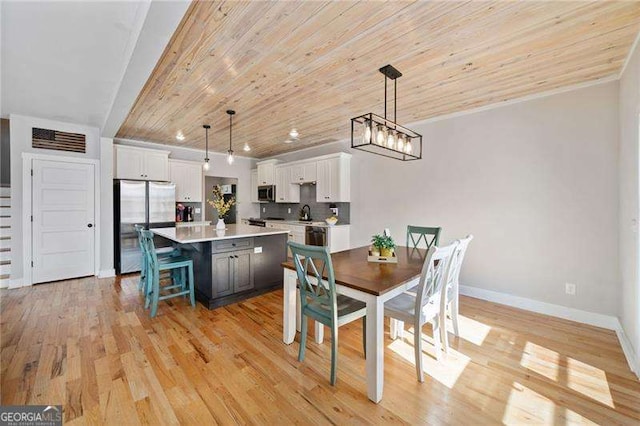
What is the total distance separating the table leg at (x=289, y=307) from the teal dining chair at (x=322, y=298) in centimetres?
24

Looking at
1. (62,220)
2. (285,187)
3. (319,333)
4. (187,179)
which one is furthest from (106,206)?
(319,333)

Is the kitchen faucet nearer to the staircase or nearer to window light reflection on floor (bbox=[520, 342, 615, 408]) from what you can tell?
window light reflection on floor (bbox=[520, 342, 615, 408])

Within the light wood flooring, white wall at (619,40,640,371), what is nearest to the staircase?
the light wood flooring

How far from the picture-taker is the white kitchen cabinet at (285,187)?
6.14 m

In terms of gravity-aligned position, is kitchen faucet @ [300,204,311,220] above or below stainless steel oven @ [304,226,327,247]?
above

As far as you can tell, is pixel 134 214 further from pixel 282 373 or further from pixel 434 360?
pixel 434 360

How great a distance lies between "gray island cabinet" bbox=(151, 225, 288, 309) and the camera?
326 centimetres

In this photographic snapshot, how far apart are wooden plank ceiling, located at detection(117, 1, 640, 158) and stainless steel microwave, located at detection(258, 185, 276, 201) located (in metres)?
2.89

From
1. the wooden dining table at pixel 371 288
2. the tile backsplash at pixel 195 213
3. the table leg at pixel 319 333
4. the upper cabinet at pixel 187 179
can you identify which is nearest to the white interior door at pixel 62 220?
the upper cabinet at pixel 187 179

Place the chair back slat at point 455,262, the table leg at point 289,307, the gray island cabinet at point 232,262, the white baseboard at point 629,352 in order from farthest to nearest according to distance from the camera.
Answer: the gray island cabinet at point 232,262, the table leg at point 289,307, the chair back slat at point 455,262, the white baseboard at point 629,352

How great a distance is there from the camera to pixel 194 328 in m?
2.76

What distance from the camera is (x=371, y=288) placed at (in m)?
1.73

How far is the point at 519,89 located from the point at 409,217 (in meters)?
2.11

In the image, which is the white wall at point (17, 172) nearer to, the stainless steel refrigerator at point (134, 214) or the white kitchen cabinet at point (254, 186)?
the stainless steel refrigerator at point (134, 214)
